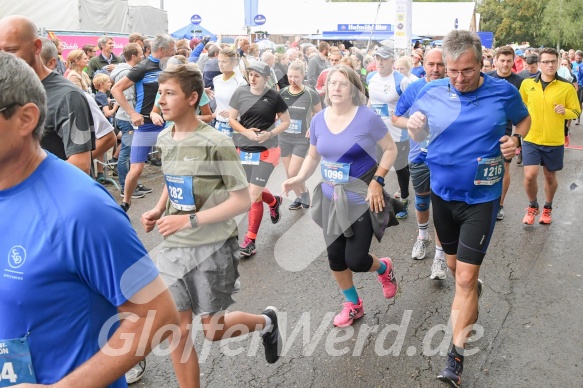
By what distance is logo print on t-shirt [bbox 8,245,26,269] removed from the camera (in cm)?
148

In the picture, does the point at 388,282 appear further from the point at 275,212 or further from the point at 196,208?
the point at 275,212

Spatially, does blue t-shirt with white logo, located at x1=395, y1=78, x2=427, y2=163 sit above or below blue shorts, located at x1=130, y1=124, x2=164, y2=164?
above

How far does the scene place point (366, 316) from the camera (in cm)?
441

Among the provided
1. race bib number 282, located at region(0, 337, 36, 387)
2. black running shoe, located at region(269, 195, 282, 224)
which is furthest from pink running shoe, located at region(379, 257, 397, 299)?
race bib number 282, located at region(0, 337, 36, 387)

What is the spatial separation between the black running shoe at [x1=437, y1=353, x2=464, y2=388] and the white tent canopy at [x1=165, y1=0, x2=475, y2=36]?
77.9 ft

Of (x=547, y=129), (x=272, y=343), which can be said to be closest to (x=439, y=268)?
(x=272, y=343)

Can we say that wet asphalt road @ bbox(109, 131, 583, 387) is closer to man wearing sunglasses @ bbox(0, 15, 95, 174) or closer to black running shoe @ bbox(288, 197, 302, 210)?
black running shoe @ bbox(288, 197, 302, 210)

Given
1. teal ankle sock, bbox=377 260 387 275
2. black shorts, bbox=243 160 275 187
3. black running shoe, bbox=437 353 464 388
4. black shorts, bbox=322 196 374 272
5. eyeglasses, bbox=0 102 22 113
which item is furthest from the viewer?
black shorts, bbox=243 160 275 187

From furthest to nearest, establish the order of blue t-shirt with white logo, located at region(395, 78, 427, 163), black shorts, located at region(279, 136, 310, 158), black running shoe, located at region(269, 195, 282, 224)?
black shorts, located at region(279, 136, 310, 158) < black running shoe, located at region(269, 195, 282, 224) < blue t-shirt with white logo, located at region(395, 78, 427, 163)

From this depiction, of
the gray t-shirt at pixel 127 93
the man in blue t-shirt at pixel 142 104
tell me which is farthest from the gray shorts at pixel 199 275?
the gray t-shirt at pixel 127 93

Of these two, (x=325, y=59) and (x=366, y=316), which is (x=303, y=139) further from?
(x=325, y=59)

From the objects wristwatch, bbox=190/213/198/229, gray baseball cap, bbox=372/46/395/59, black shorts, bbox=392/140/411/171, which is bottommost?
black shorts, bbox=392/140/411/171

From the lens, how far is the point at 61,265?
4.86ft

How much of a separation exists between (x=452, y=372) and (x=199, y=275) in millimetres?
1576
